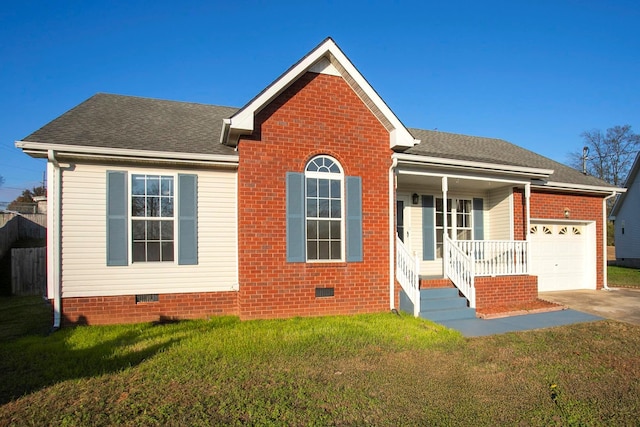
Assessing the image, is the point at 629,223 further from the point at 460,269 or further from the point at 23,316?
the point at 23,316

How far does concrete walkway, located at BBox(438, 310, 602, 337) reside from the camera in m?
8.15

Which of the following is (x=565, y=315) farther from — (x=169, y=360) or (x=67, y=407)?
(x=67, y=407)

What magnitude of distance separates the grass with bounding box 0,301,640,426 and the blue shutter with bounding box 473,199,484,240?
4996 mm

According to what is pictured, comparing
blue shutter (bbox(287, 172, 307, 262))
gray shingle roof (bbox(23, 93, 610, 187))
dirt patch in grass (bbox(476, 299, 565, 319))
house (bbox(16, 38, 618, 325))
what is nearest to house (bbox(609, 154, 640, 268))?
gray shingle roof (bbox(23, 93, 610, 187))

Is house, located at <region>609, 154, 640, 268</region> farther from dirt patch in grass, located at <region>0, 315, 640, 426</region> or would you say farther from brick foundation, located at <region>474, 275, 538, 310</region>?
dirt patch in grass, located at <region>0, 315, 640, 426</region>

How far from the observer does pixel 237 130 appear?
8.52m

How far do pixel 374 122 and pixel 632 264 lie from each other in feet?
76.5

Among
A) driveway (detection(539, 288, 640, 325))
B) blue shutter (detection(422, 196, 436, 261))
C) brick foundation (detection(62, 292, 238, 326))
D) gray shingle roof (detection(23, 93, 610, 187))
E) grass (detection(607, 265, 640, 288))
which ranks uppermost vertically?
gray shingle roof (detection(23, 93, 610, 187))

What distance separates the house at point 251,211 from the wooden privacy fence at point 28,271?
6496 millimetres

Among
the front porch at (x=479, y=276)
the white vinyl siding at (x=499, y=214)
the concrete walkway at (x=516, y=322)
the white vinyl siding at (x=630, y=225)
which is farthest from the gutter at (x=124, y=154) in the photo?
the white vinyl siding at (x=630, y=225)

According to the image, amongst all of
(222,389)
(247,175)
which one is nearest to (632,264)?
(247,175)

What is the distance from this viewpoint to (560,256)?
1372 cm

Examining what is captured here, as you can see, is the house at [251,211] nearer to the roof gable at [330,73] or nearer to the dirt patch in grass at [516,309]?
the roof gable at [330,73]

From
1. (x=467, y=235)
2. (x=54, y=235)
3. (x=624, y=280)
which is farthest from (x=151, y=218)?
(x=624, y=280)
